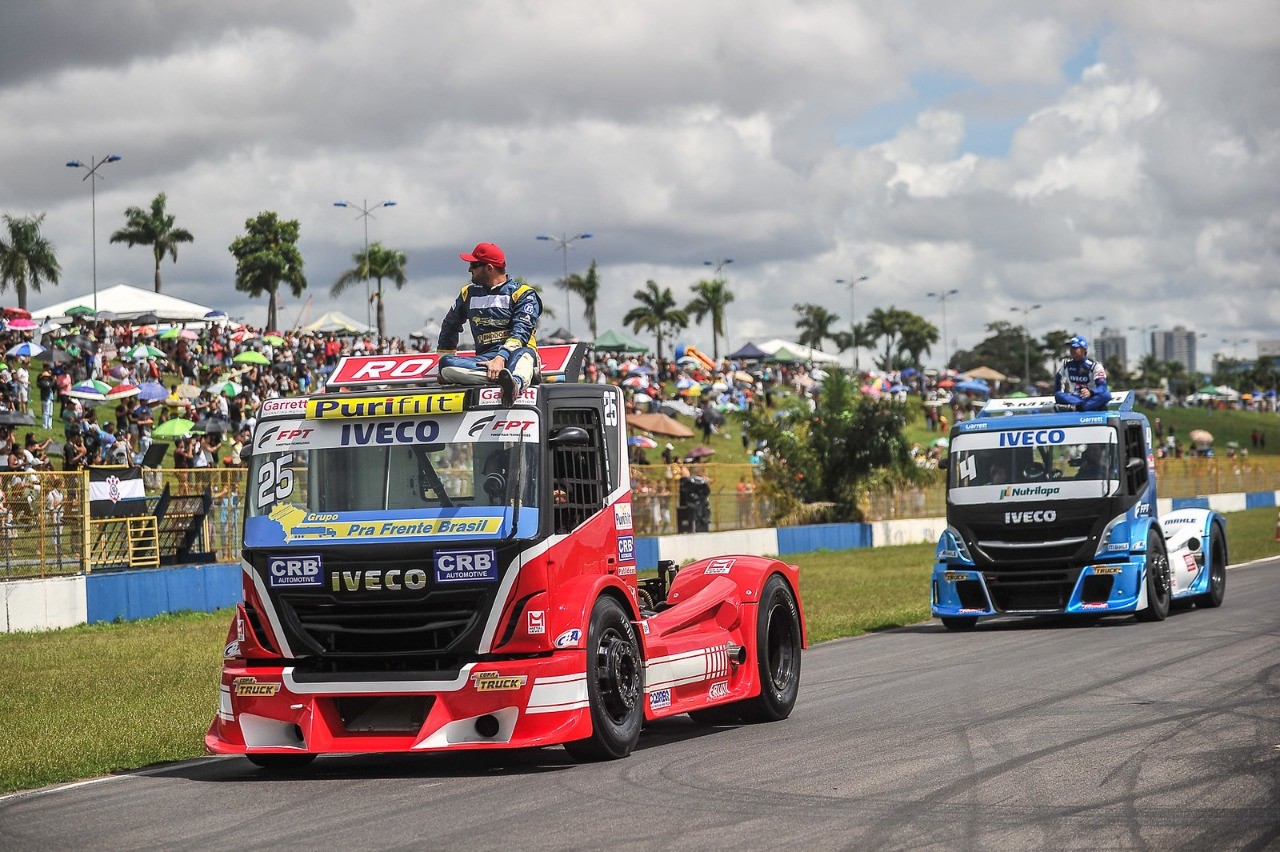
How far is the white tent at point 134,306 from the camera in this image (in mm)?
46531

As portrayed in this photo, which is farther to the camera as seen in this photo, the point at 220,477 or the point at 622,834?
the point at 220,477

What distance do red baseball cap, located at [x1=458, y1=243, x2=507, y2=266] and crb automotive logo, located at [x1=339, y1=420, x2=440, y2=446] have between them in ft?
4.59

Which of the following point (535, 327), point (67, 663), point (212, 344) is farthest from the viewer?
point (212, 344)

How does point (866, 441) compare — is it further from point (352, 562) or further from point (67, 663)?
point (352, 562)

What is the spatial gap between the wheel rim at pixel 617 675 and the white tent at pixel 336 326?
1824 inches

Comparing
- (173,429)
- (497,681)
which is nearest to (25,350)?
(173,429)

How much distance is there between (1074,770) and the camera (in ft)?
27.4

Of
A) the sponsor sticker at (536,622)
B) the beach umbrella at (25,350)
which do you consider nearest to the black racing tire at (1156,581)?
the sponsor sticker at (536,622)

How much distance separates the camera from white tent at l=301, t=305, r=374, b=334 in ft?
181

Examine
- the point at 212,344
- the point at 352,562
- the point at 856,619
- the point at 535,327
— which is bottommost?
the point at 856,619

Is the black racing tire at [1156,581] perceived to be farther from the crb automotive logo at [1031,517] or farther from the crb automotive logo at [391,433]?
the crb automotive logo at [391,433]

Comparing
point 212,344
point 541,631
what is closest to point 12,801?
point 541,631

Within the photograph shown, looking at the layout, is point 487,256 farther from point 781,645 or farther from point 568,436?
point 781,645

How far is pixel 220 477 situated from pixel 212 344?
22139 millimetres
